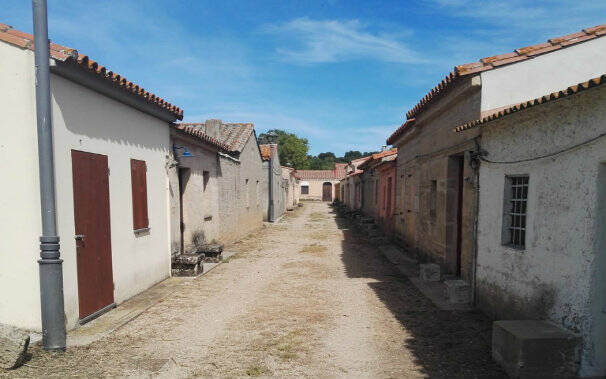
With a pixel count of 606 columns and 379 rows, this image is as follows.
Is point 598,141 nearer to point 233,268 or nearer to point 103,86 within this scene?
point 103,86

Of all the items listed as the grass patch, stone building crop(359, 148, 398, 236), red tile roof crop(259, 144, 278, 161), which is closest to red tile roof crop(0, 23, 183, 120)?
the grass patch

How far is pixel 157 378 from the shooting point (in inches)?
146

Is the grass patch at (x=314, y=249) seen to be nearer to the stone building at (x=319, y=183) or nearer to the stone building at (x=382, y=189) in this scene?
the stone building at (x=382, y=189)

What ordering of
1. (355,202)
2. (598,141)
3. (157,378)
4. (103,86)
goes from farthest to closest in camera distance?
(355,202) → (103,86) → (157,378) → (598,141)

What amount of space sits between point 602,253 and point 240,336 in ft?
14.3

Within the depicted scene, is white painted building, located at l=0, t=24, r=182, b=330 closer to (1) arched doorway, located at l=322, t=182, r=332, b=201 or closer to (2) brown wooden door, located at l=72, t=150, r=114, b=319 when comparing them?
(2) brown wooden door, located at l=72, t=150, r=114, b=319

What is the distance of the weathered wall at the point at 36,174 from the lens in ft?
14.2

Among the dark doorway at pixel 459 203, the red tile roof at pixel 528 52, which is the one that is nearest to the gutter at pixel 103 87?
the red tile roof at pixel 528 52

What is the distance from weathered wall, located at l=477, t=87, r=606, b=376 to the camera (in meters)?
3.51

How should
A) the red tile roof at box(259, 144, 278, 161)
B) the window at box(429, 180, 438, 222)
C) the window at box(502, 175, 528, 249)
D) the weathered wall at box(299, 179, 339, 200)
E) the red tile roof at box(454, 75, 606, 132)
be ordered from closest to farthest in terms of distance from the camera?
1. the red tile roof at box(454, 75, 606, 132)
2. the window at box(502, 175, 528, 249)
3. the window at box(429, 180, 438, 222)
4. the red tile roof at box(259, 144, 278, 161)
5. the weathered wall at box(299, 179, 339, 200)

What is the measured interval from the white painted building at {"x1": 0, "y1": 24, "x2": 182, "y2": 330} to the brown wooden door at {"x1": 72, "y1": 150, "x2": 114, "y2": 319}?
0.6 inches

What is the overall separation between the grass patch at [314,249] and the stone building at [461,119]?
303 centimetres

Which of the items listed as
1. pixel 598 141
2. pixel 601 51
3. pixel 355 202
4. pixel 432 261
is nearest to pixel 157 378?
pixel 598 141

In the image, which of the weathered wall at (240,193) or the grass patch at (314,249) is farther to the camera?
the weathered wall at (240,193)
